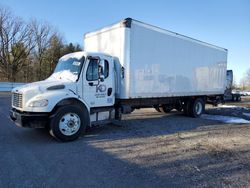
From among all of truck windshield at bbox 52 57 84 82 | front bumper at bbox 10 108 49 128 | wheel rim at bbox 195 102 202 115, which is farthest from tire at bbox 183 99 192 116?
front bumper at bbox 10 108 49 128

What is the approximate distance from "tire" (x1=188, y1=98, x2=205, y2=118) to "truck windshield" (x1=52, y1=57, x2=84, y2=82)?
6992mm

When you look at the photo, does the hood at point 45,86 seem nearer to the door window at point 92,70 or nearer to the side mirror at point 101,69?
the door window at point 92,70

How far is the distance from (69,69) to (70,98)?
116 cm

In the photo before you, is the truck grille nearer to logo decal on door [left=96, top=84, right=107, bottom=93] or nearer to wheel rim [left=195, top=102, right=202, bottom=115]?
logo decal on door [left=96, top=84, right=107, bottom=93]

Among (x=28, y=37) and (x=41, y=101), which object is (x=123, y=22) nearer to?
(x=41, y=101)

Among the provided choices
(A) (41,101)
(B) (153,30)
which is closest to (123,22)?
(B) (153,30)

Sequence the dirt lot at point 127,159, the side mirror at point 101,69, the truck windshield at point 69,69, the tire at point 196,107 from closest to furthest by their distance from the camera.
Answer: the dirt lot at point 127,159
the truck windshield at point 69,69
the side mirror at point 101,69
the tire at point 196,107

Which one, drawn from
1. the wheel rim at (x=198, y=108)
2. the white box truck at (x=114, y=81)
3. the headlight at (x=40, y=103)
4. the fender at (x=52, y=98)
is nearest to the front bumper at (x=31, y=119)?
the white box truck at (x=114, y=81)

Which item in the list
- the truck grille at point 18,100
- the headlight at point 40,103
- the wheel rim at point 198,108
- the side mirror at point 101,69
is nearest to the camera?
the headlight at point 40,103

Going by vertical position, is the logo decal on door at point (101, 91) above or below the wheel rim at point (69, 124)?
above

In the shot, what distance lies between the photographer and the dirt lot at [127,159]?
428cm

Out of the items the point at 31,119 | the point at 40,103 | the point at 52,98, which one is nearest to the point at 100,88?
the point at 52,98

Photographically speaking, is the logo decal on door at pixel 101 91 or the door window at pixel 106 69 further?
the door window at pixel 106 69

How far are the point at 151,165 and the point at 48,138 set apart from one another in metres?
3.65
